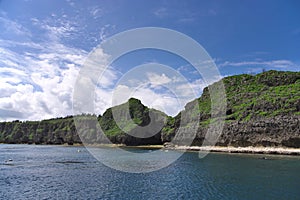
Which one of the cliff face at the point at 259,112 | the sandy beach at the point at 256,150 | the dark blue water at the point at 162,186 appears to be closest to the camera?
the dark blue water at the point at 162,186

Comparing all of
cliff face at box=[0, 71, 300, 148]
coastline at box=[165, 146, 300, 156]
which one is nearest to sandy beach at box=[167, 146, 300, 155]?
coastline at box=[165, 146, 300, 156]

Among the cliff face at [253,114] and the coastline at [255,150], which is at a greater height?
the cliff face at [253,114]

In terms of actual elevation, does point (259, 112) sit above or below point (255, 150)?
above

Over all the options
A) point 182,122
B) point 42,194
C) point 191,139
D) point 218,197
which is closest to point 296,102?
point 191,139

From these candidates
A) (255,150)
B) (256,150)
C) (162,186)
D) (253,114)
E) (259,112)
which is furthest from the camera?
(253,114)

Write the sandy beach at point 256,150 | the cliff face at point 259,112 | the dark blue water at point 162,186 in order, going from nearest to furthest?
1. the dark blue water at point 162,186
2. the sandy beach at point 256,150
3. the cliff face at point 259,112

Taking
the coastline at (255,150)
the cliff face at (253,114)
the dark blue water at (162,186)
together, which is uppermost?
the cliff face at (253,114)

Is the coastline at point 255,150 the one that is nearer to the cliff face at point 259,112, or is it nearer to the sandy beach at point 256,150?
the sandy beach at point 256,150

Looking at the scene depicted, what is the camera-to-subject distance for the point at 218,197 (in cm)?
3259

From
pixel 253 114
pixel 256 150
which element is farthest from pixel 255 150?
pixel 253 114

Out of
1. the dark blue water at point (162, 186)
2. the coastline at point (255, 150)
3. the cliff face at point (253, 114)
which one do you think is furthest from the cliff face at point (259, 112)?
the dark blue water at point (162, 186)

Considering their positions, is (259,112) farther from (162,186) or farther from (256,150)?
(162,186)

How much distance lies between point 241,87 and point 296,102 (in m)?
53.5

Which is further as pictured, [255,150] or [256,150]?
[255,150]
